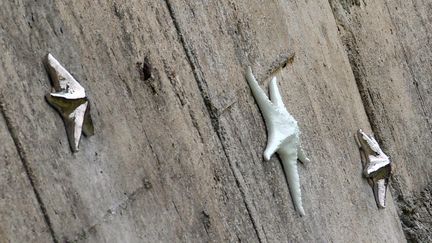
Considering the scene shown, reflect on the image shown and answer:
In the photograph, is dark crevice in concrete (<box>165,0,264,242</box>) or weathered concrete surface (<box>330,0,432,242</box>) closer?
dark crevice in concrete (<box>165,0,264,242</box>)

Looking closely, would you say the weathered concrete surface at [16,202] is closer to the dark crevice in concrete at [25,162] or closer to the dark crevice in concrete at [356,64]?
the dark crevice in concrete at [25,162]

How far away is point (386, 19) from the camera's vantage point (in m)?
3.28

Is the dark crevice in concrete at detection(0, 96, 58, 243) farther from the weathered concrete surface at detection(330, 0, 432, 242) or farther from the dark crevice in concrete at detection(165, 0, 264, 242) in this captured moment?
the weathered concrete surface at detection(330, 0, 432, 242)

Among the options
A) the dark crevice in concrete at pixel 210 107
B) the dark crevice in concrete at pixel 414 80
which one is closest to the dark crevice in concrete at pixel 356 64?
the dark crevice in concrete at pixel 414 80

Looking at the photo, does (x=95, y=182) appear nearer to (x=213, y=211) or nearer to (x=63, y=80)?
(x=63, y=80)

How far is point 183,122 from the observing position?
2230 mm

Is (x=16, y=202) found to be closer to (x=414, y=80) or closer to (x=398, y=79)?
(x=398, y=79)

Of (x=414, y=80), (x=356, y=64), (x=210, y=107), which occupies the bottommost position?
(x=414, y=80)

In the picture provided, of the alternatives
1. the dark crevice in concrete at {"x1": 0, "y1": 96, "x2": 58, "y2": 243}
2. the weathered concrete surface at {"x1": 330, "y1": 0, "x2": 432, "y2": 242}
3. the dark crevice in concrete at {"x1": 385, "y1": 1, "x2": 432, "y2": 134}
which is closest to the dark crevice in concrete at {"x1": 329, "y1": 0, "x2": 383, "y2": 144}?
the weathered concrete surface at {"x1": 330, "y1": 0, "x2": 432, "y2": 242}

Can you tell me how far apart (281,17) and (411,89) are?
32.8 inches

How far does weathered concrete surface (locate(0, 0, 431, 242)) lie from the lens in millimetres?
1862

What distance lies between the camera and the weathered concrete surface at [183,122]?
6.11 ft

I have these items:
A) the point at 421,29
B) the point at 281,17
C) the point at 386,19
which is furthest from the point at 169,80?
the point at 421,29

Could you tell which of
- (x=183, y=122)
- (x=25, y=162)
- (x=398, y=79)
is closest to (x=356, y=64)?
(x=398, y=79)
